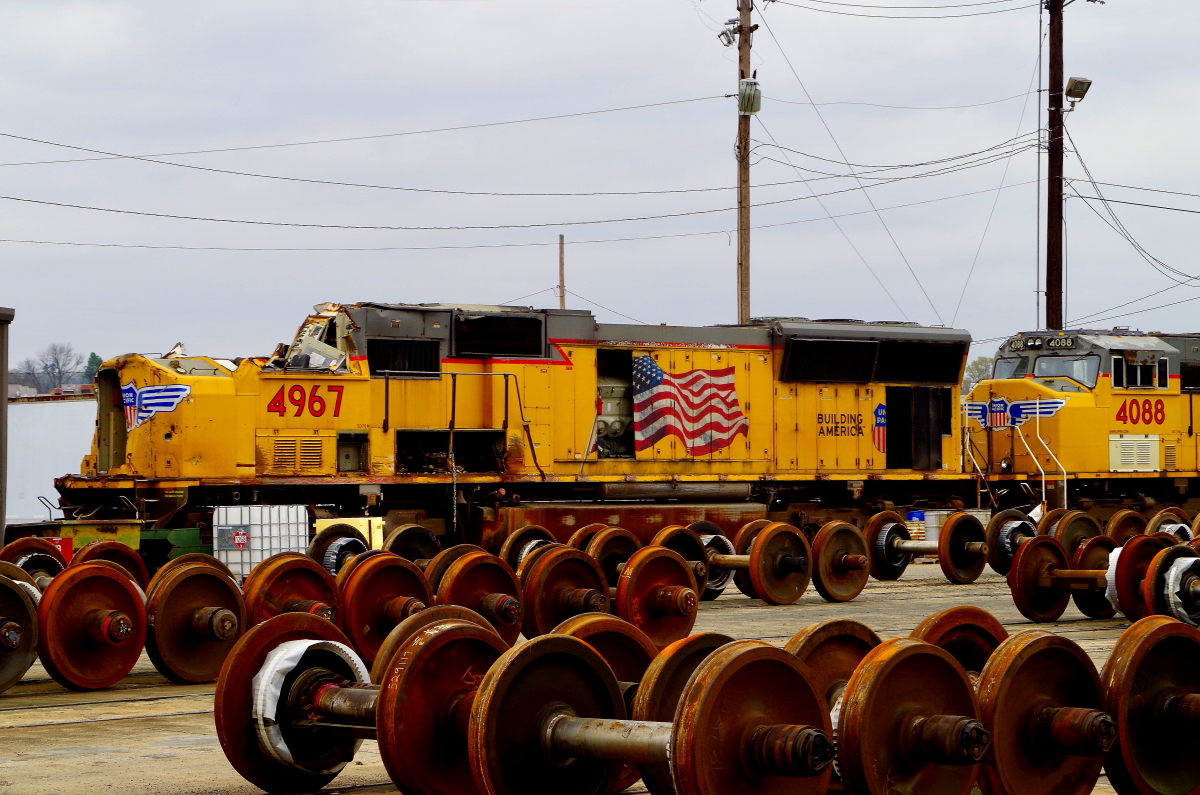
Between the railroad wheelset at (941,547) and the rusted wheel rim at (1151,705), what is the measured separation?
10767 mm

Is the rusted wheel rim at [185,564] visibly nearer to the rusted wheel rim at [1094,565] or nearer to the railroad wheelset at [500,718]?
the railroad wheelset at [500,718]

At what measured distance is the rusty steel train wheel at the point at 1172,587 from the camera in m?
11.6

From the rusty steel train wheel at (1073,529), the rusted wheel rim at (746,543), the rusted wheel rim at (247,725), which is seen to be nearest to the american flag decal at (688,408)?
the rusted wheel rim at (746,543)

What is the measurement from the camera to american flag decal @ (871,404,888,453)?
21781 millimetres

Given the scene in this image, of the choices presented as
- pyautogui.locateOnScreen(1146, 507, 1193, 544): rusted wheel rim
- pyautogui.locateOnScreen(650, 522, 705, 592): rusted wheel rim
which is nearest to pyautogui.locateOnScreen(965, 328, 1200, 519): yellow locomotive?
pyautogui.locateOnScreen(1146, 507, 1193, 544): rusted wheel rim

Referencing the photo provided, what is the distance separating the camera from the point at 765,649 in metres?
5.24

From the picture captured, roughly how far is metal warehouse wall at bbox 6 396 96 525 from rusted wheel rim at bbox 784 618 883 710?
21452 millimetres

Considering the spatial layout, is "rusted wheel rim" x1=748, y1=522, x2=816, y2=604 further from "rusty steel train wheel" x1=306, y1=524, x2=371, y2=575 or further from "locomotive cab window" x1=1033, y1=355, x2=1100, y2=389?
"locomotive cab window" x1=1033, y1=355, x2=1100, y2=389

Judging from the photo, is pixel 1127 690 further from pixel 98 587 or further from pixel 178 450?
→ pixel 178 450

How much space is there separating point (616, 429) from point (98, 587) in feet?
36.6

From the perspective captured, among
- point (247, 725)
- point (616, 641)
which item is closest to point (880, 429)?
point (616, 641)

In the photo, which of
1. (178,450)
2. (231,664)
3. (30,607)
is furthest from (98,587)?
(178,450)

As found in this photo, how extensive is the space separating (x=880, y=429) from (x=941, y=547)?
504 cm

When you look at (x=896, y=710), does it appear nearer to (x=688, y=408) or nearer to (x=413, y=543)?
(x=413, y=543)
